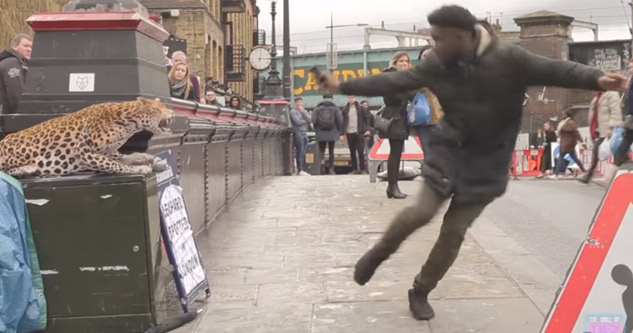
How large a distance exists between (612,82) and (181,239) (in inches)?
113

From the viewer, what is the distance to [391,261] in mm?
6406

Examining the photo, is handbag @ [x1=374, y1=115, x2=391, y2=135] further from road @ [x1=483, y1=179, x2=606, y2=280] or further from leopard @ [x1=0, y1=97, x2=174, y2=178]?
leopard @ [x1=0, y1=97, x2=174, y2=178]

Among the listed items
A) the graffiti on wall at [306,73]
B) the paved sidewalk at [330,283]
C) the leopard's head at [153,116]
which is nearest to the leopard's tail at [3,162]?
the leopard's head at [153,116]

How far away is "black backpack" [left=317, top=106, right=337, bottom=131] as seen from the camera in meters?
17.4

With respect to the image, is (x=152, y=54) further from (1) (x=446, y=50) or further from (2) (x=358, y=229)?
(2) (x=358, y=229)

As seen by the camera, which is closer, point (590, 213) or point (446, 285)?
point (446, 285)

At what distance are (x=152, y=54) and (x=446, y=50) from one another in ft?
7.54

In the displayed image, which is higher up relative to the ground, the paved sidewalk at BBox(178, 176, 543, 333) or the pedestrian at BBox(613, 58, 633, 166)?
the pedestrian at BBox(613, 58, 633, 166)

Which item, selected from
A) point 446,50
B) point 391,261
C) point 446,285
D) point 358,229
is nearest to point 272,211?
point 358,229

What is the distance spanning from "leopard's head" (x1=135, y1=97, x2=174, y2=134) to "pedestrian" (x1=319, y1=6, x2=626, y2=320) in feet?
3.77

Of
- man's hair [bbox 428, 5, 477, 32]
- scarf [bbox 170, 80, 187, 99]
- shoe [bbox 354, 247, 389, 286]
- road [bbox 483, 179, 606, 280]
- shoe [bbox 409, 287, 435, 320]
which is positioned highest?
man's hair [bbox 428, 5, 477, 32]

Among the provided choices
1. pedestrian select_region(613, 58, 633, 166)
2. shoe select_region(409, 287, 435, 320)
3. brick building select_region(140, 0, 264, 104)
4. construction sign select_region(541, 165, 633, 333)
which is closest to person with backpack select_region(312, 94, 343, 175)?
brick building select_region(140, 0, 264, 104)

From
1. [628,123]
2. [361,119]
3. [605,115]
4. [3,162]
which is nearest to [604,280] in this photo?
[3,162]

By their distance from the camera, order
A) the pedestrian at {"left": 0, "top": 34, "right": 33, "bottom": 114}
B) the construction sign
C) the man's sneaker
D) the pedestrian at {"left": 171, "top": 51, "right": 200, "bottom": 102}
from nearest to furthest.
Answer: the construction sign, the pedestrian at {"left": 0, "top": 34, "right": 33, "bottom": 114}, the pedestrian at {"left": 171, "top": 51, "right": 200, "bottom": 102}, the man's sneaker
